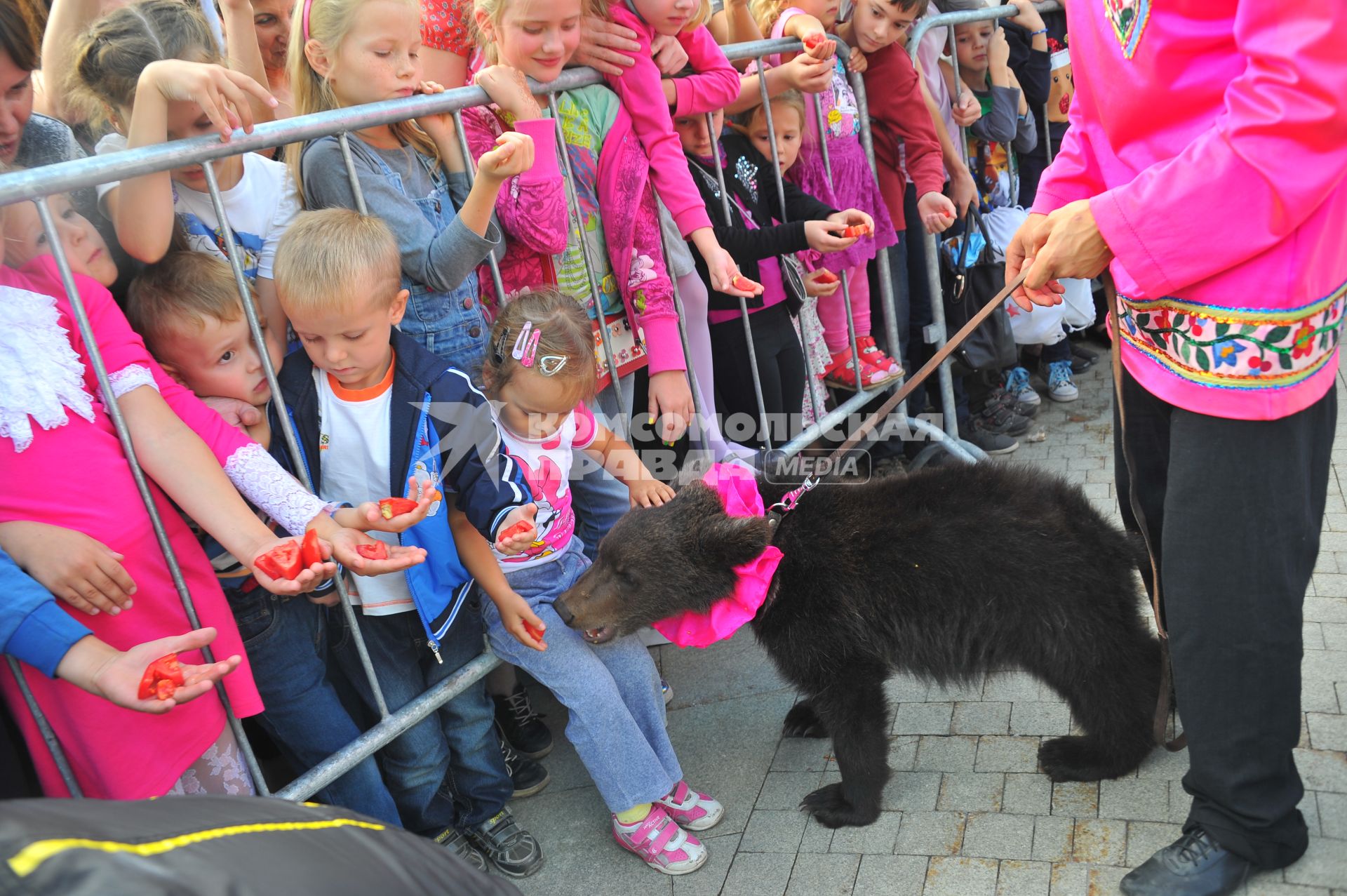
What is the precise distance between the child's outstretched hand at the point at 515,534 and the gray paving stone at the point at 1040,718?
1.72 meters

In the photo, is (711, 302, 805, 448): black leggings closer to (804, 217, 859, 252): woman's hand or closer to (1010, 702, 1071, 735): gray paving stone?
(804, 217, 859, 252): woman's hand

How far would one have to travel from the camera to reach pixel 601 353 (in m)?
3.61

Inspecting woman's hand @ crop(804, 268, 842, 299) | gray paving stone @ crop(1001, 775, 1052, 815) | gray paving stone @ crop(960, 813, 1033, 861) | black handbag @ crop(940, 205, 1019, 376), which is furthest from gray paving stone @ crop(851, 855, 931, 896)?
black handbag @ crop(940, 205, 1019, 376)

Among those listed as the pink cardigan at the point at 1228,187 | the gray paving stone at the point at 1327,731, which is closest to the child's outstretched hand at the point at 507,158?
the pink cardigan at the point at 1228,187

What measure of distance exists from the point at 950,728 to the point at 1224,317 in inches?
69.3

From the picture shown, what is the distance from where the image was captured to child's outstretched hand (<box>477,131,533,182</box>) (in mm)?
2637

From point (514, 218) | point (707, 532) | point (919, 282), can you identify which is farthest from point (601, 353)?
point (919, 282)

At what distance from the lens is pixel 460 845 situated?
3053 millimetres

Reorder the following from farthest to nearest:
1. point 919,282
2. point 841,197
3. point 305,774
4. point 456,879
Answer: point 919,282, point 841,197, point 305,774, point 456,879

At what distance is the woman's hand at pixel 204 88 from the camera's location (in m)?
2.28

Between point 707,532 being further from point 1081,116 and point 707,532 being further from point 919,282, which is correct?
point 919,282

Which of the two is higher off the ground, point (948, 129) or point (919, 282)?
point (948, 129)

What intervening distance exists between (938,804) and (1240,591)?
118cm

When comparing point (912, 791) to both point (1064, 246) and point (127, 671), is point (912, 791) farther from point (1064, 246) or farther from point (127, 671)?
point (127, 671)
